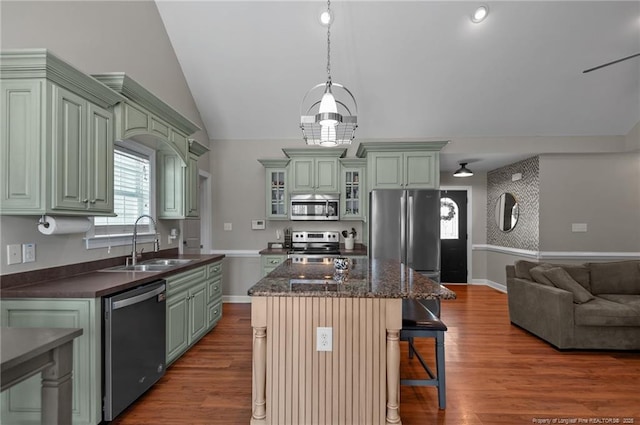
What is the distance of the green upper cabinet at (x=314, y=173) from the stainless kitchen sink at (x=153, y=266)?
203 centimetres

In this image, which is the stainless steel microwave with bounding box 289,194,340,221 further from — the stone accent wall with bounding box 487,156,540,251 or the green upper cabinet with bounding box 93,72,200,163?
the stone accent wall with bounding box 487,156,540,251

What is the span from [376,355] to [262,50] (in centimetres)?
374

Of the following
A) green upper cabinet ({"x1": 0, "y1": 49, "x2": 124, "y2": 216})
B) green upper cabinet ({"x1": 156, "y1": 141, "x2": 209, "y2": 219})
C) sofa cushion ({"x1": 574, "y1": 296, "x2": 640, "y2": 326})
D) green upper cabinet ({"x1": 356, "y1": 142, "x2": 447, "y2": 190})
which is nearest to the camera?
green upper cabinet ({"x1": 0, "y1": 49, "x2": 124, "y2": 216})

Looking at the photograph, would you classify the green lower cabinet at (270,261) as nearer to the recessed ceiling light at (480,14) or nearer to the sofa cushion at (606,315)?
the sofa cushion at (606,315)

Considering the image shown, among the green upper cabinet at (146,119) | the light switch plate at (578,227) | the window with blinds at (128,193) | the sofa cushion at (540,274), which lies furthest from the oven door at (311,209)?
the light switch plate at (578,227)

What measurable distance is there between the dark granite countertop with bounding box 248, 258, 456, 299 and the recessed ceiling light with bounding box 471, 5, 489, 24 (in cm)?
305

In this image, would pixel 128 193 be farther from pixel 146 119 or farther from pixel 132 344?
pixel 132 344

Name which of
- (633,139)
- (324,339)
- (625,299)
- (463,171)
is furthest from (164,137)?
(633,139)

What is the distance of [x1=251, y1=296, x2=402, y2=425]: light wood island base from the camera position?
6.46ft

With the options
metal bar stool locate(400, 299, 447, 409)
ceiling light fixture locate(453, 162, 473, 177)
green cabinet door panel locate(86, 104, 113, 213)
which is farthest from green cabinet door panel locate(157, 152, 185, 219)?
ceiling light fixture locate(453, 162, 473, 177)

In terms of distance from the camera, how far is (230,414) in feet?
7.31

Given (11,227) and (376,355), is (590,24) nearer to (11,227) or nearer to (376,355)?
(376,355)

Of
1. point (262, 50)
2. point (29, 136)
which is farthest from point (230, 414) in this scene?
point (262, 50)

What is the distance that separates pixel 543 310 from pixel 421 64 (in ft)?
10.7
